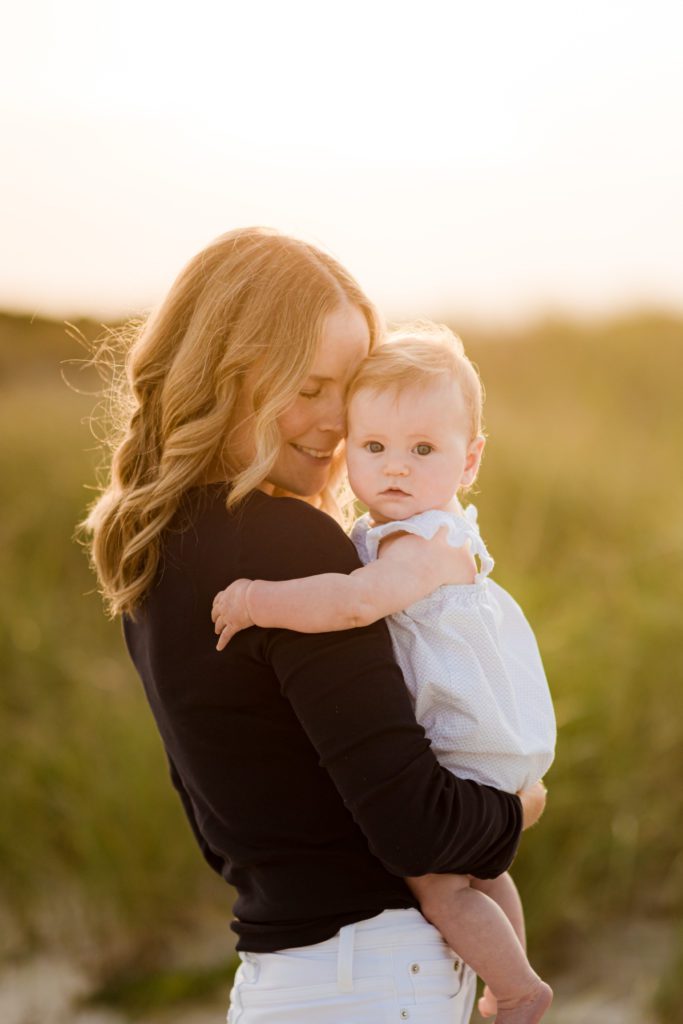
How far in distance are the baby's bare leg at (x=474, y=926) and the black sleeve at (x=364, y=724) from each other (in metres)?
0.08

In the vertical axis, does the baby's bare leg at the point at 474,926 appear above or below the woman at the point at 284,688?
below

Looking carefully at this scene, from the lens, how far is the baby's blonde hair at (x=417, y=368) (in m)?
1.72

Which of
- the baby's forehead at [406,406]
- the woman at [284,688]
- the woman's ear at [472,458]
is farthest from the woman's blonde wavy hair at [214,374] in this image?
the woman's ear at [472,458]

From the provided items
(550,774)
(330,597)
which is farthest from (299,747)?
(550,774)

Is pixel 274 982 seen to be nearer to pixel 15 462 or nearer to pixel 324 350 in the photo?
pixel 324 350

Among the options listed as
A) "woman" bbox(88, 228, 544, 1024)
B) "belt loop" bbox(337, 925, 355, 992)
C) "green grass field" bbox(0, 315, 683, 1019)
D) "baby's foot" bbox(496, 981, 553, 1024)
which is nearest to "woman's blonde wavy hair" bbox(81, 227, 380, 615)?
"woman" bbox(88, 228, 544, 1024)

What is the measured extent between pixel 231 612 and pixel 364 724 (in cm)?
22

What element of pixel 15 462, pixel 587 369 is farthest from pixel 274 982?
pixel 587 369

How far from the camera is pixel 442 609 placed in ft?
5.34

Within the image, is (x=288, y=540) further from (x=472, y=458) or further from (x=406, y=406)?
(x=472, y=458)

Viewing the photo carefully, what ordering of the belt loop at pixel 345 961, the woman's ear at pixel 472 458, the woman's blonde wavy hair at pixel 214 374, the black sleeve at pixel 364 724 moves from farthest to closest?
the woman's ear at pixel 472 458
the woman's blonde wavy hair at pixel 214 374
the belt loop at pixel 345 961
the black sleeve at pixel 364 724

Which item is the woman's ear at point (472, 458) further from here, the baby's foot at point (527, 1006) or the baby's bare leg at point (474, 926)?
the baby's foot at point (527, 1006)

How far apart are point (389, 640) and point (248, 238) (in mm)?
674

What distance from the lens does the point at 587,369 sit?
9336 millimetres
